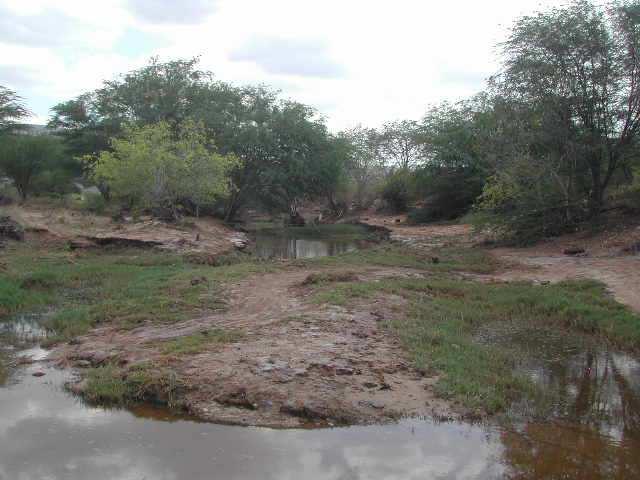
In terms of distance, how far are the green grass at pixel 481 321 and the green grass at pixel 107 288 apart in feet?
8.30

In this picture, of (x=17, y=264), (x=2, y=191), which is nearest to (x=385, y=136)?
(x=2, y=191)

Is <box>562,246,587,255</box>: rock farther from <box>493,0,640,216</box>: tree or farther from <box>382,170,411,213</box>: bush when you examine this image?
<box>382,170,411,213</box>: bush

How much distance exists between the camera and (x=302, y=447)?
5.43 meters

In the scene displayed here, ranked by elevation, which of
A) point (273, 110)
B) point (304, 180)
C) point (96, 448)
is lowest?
point (96, 448)

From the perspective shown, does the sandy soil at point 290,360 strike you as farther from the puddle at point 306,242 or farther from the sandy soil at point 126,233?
the puddle at point 306,242

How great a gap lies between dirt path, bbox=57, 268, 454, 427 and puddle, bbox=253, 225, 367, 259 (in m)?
13.1

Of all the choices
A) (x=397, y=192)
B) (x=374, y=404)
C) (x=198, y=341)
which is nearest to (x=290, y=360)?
(x=374, y=404)

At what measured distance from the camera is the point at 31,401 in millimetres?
6508

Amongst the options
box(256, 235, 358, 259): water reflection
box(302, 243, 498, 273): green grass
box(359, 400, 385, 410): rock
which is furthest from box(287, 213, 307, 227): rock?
box(359, 400, 385, 410): rock

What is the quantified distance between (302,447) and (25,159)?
36490mm

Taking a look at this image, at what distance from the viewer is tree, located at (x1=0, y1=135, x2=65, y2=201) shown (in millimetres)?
35969

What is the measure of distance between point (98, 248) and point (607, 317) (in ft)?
49.2

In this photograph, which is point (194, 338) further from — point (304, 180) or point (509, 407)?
point (304, 180)

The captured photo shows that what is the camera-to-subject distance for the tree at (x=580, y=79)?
18.3 metres
